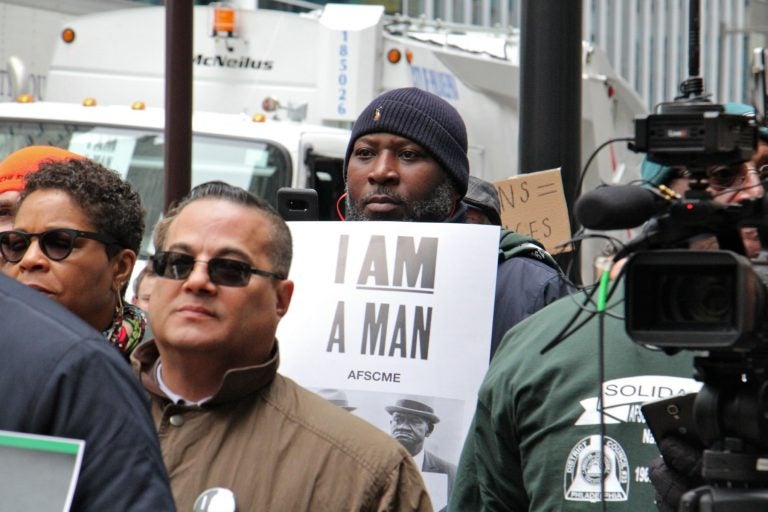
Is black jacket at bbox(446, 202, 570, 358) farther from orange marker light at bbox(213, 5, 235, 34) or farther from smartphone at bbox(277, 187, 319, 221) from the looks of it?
orange marker light at bbox(213, 5, 235, 34)

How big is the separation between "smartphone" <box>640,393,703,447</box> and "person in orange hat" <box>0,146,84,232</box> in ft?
7.72

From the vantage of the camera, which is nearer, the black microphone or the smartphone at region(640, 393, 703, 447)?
the black microphone

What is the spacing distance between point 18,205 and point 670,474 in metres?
2.14

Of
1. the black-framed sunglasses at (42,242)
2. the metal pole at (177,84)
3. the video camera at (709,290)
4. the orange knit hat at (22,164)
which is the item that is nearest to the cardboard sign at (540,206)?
the metal pole at (177,84)

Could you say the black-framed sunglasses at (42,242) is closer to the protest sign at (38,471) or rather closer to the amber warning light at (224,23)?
the protest sign at (38,471)

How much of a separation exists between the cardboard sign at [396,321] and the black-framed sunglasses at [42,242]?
0.62 meters

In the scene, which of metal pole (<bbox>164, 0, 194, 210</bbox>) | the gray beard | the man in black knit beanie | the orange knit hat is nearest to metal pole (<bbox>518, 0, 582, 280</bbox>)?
the man in black knit beanie

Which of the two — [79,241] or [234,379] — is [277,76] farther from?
[234,379]

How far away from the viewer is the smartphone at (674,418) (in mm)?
2705

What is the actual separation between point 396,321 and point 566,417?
3.08 ft

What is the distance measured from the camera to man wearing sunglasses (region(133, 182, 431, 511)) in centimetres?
334

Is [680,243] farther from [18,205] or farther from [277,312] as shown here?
[18,205]

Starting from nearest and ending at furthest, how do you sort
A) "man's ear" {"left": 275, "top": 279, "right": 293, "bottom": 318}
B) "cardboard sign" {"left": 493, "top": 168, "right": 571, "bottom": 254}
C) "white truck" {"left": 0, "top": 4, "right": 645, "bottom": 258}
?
1. "man's ear" {"left": 275, "top": 279, "right": 293, "bottom": 318}
2. "cardboard sign" {"left": 493, "top": 168, "right": 571, "bottom": 254}
3. "white truck" {"left": 0, "top": 4, "right": 645, "bottom": 258}

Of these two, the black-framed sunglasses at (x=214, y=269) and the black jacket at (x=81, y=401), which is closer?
the black jacket at (x=81, y=401)
